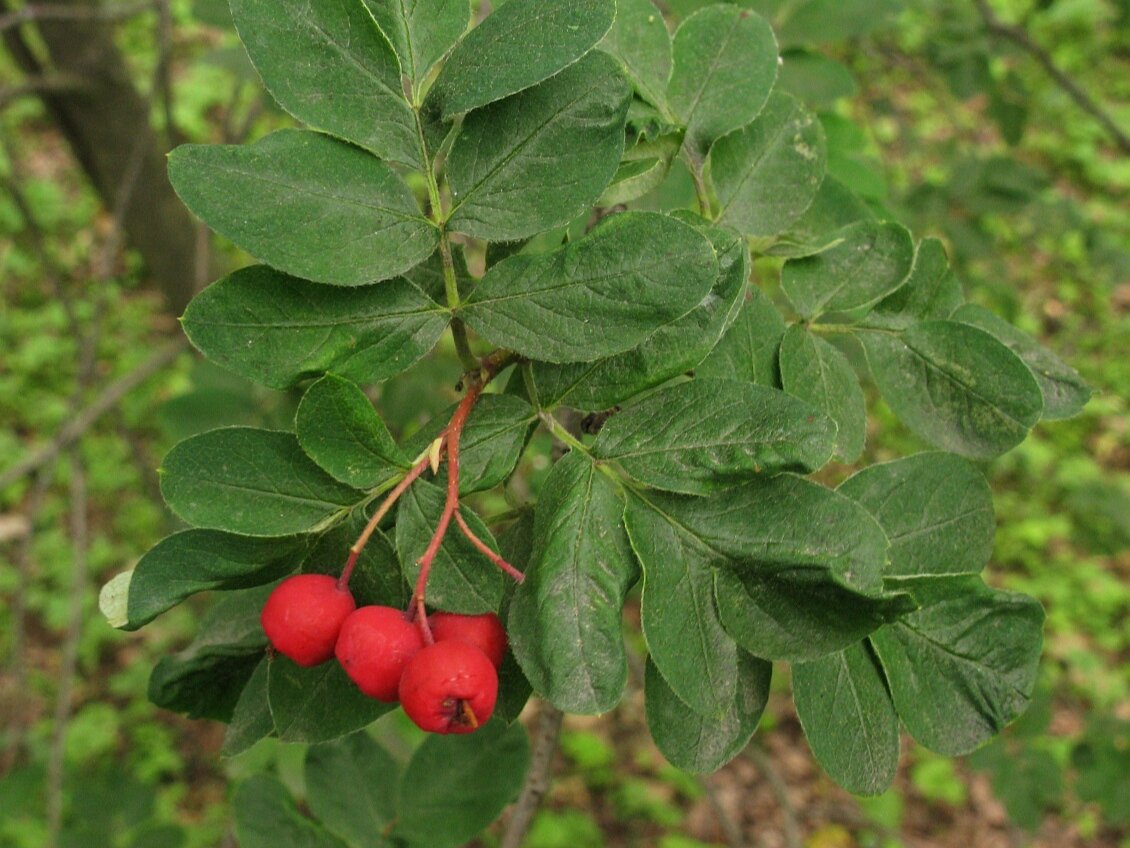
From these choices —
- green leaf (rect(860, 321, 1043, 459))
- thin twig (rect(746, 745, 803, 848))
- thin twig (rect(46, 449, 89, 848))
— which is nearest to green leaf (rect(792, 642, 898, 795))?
green leaf (rect(860, 321, 1043, 459))

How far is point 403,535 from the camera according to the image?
0.82m

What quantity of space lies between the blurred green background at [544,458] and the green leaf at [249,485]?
0.34 meters

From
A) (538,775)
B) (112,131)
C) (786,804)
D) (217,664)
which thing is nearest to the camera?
(217,664)

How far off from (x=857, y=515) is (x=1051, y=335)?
15.8 feet

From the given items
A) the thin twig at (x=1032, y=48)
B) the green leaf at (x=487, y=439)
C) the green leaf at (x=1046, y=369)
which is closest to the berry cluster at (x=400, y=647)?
the green leaf at (x=487, y=439)

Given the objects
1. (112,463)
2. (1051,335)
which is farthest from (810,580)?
(1051,335)

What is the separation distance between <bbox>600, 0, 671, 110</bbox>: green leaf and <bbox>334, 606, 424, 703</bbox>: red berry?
0.57m

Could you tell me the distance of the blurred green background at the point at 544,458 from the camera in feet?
6.69

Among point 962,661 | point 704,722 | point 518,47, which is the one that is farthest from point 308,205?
point 962,661

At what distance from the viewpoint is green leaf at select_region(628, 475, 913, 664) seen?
752 millimetres

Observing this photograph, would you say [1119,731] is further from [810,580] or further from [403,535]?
[403,535]

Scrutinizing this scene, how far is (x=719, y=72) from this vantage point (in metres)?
1.03

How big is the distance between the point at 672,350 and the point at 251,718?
0.52 m

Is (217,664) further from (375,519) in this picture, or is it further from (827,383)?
(827,383)
